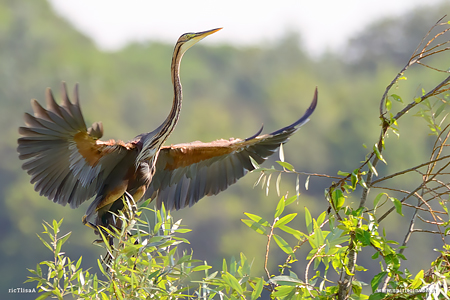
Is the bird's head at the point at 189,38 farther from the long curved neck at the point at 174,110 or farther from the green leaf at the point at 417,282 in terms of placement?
the green leaf at the point at 417,282

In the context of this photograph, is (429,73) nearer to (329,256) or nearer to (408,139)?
(408,139)

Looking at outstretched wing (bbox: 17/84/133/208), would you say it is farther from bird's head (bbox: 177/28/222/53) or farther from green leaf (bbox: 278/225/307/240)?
green leaf (bbox: 278/225/307/240)

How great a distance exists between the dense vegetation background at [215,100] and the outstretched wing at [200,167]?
12353mm

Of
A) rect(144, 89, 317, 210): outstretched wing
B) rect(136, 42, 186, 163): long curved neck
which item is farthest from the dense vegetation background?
rect(136, 42, 186, 163): long curved neck

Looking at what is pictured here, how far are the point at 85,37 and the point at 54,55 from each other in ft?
7.11

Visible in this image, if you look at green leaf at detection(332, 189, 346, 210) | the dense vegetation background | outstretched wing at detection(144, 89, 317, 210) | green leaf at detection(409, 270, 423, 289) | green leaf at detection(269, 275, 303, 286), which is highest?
the dense vegetation background

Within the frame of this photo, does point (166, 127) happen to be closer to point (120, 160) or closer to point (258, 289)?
point (120, 160)

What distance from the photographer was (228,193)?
2038cm

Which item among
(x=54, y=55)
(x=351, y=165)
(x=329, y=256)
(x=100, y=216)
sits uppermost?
(x=54, y=55)

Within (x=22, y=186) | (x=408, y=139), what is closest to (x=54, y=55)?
(x=22, y=186)

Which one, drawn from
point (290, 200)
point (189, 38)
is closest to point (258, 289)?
point (290, 200)

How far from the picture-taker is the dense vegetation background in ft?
61.5

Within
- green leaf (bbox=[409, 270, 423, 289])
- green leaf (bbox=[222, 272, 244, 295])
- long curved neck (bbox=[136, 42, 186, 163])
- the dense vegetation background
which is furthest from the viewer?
the dense vegetation background

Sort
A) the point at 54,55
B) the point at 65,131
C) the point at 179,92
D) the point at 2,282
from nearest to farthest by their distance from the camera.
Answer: the point at 65,131 < the point at 179,92 < the point at 2,282 < the point at 54,55
